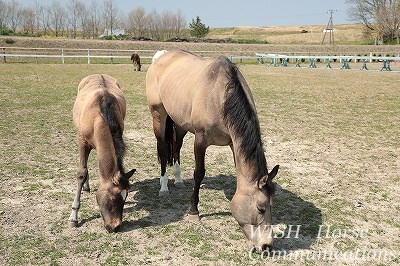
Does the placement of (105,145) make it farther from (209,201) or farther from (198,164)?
(209,201)

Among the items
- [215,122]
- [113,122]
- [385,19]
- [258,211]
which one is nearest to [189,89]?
[215,122]

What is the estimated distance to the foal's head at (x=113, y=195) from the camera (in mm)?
3885

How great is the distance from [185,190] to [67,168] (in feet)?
6.78

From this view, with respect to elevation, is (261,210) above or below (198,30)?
below

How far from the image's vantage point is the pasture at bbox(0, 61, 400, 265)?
12.5 feet

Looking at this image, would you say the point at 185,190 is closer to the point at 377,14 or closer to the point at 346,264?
the point at 346,264

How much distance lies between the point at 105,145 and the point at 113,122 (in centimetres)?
28

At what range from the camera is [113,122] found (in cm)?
419

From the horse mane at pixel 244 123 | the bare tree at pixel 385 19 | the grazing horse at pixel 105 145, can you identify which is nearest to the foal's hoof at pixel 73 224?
the grazing horse at pixel 105 145

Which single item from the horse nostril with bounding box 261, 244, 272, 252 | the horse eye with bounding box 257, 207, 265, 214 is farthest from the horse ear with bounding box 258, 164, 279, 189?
the horse nostril with bounding box 261, 244, 272, 252

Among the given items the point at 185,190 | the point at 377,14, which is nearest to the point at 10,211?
the point at 185,190

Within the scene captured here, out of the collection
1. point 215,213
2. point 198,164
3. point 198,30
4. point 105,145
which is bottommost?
point 215,213

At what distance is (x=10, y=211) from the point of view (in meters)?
4.65

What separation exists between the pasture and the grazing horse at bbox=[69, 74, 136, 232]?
33cm
